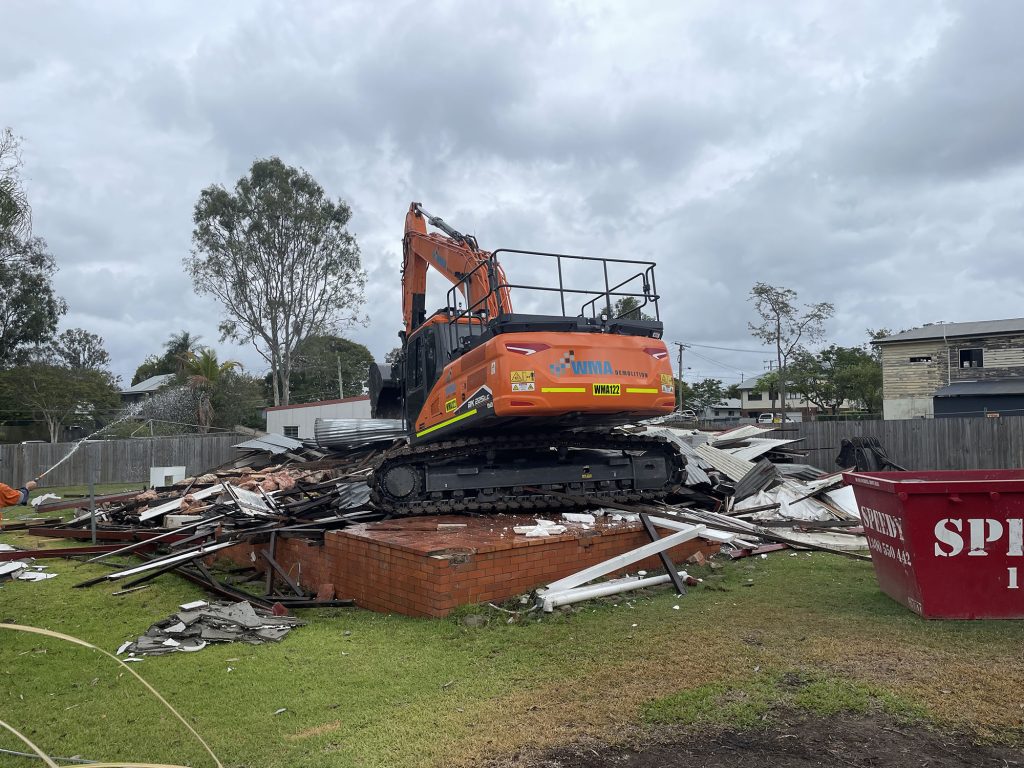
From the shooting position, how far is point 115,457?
2425 cm

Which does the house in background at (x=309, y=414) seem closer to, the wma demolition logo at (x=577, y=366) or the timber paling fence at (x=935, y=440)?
the timber paling fence at (x=935, y=440)

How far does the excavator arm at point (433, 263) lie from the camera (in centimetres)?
1066

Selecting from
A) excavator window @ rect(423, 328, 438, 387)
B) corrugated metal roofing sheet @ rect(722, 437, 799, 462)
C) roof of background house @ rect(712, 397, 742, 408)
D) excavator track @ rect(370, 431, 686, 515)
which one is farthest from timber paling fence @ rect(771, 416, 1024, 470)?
roof of background house @ rect(712, 397, 742, 408)

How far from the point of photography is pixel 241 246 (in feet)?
117

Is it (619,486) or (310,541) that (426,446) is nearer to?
(310,541)

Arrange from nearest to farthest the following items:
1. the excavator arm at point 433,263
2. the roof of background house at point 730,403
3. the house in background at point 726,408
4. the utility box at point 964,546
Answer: the utility box at point 964,546, the excavator arm at point 433,263, the house in background at point 726,408, the roof of background house at point 730,403

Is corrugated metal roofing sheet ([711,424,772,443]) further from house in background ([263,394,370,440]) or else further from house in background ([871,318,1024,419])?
house in background ([871,318,1024,419])

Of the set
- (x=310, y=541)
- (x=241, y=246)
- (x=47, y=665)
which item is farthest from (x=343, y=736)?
(x=241, y=246)

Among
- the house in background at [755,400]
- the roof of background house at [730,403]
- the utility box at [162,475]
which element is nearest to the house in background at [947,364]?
the utility box at [162,475]

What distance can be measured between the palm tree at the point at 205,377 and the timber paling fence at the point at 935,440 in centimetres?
2707

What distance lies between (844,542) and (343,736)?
7.32 metres

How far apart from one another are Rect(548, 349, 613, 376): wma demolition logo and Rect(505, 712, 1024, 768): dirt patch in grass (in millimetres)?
4473

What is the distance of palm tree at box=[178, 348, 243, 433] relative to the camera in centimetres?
3566

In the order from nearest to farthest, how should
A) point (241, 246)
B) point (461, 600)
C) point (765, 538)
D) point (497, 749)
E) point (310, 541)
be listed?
point (497, 749)
point (461, 600)
point (310, 541)
point (765, 538)
point (241, 246)
